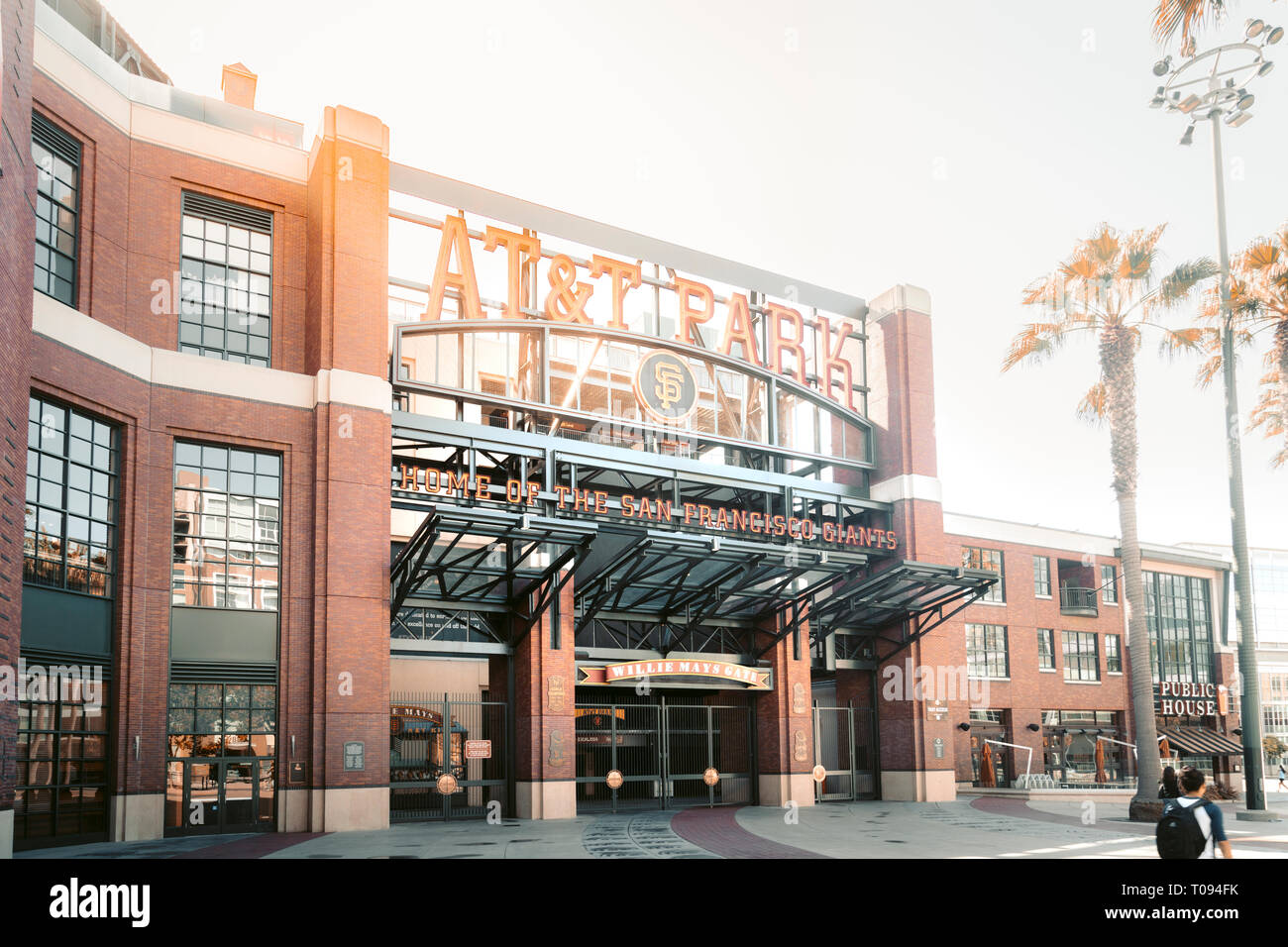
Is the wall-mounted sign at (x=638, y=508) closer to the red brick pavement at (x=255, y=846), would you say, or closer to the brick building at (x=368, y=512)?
the brick building at (x=368, y=512)

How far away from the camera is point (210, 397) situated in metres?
24.7

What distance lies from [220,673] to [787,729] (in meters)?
16.1

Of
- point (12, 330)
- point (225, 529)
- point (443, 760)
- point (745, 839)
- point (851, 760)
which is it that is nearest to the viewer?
point (12, 330)

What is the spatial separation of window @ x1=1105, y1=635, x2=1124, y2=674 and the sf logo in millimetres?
26937

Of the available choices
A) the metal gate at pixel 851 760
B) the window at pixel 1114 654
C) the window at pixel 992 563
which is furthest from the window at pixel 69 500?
the window at pixel 1114 654

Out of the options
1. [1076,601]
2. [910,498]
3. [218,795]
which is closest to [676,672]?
[910,498]

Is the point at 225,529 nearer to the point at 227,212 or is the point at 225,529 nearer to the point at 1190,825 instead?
the point at 227,212

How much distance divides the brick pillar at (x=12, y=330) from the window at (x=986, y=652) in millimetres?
34237

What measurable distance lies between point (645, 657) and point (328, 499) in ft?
34.7

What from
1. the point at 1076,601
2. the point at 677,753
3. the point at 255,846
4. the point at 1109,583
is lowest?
the point at 255,846

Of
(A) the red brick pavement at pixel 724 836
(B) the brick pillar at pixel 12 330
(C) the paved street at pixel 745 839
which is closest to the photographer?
(B) the brick pillar at pixel 12 330

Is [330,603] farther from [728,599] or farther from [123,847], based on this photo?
[728,599]

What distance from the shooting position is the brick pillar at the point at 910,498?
1347 inches

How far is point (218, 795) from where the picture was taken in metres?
23.5
